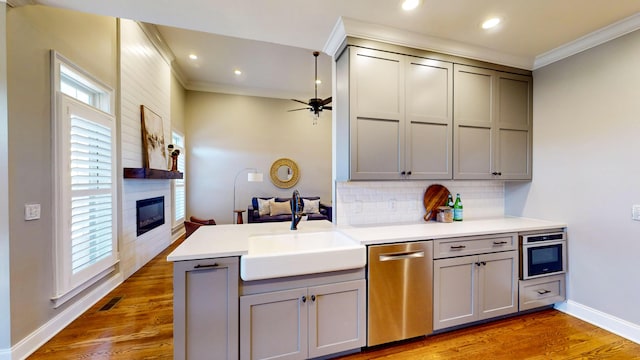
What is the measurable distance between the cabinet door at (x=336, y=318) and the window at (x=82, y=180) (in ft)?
7.16

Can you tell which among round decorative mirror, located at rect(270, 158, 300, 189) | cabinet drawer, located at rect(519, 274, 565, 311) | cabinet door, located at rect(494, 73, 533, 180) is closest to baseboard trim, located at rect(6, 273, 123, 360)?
round decorative mirror, located at rect(270, 158, 300, 189)

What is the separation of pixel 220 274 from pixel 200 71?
4773mm

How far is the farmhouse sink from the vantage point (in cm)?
159

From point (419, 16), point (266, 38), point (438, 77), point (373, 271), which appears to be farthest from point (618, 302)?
point (266, 38)

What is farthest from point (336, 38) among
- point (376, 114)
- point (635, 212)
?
point (635, 212)

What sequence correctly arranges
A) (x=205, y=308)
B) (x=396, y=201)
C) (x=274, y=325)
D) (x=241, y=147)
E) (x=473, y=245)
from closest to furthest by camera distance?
(x=205, y=308), (x=274, y=325), (x=473, y=245), (x=396, y=201), (x=241, y=147)

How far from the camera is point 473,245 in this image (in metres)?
2.15

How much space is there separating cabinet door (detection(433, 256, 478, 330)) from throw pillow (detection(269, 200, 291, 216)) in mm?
3770

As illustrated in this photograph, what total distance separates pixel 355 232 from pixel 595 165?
227 cm

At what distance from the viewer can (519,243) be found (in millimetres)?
2320

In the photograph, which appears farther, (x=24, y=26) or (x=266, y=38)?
(x=266, y=38)

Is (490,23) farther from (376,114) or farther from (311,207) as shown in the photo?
(311,207)

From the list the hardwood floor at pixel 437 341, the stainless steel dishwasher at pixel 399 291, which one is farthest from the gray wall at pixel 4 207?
the stainless steel dishwasher at pixel 399 291

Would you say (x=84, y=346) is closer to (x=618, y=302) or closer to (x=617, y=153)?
(x=618, y=302)
